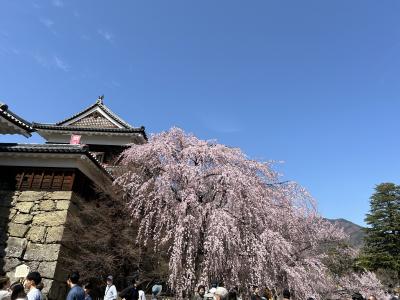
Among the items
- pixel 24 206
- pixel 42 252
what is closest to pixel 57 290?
pixel 42 252

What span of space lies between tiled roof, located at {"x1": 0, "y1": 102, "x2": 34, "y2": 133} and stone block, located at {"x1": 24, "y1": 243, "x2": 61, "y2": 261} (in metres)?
4.66

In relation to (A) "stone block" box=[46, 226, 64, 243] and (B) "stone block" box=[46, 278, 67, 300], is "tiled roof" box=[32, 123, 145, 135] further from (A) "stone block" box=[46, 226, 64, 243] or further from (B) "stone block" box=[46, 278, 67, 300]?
(B) "stone block" box=[46, 278, 67, 300]

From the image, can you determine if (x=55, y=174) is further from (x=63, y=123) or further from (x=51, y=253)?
(x=63, y=123)

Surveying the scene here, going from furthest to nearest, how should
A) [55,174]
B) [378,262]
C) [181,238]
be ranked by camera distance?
[378,262]
[55,174]
[181,238]

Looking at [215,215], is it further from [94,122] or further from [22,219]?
[94,122]

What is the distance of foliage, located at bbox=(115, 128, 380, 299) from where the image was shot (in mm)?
10422

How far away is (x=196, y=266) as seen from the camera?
10906 mm

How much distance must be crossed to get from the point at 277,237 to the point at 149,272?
4.54 m

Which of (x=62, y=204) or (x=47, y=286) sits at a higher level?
(x=62, y=204)

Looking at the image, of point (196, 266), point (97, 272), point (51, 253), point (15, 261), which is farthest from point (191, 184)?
point (15, 261)

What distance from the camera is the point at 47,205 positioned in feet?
40.7

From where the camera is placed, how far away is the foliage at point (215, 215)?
10.4m

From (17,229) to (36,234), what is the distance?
800 millimetres

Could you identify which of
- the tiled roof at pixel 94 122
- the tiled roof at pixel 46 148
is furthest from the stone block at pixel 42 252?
the tiled roof at pixel 94 122
